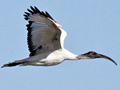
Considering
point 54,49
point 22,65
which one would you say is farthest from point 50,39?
point 22,65

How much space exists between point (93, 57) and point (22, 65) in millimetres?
2467

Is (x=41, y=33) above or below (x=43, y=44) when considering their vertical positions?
above

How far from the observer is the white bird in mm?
10466

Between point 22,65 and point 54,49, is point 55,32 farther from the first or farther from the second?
point 22,65

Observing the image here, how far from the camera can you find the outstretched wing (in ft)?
33.8

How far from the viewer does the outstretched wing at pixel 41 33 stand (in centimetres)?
1029

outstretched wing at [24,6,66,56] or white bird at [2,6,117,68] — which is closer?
outstretched wing at [24,6,66,56]

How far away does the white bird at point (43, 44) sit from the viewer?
1047 centimetres

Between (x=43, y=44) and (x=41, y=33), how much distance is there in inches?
21.0

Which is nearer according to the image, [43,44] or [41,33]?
[41,33]

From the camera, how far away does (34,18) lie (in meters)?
10.6

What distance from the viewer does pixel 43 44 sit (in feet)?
36.7

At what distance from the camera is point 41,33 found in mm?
10758

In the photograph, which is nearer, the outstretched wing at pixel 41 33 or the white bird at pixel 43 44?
the outstretched wing at pixel 41 33
